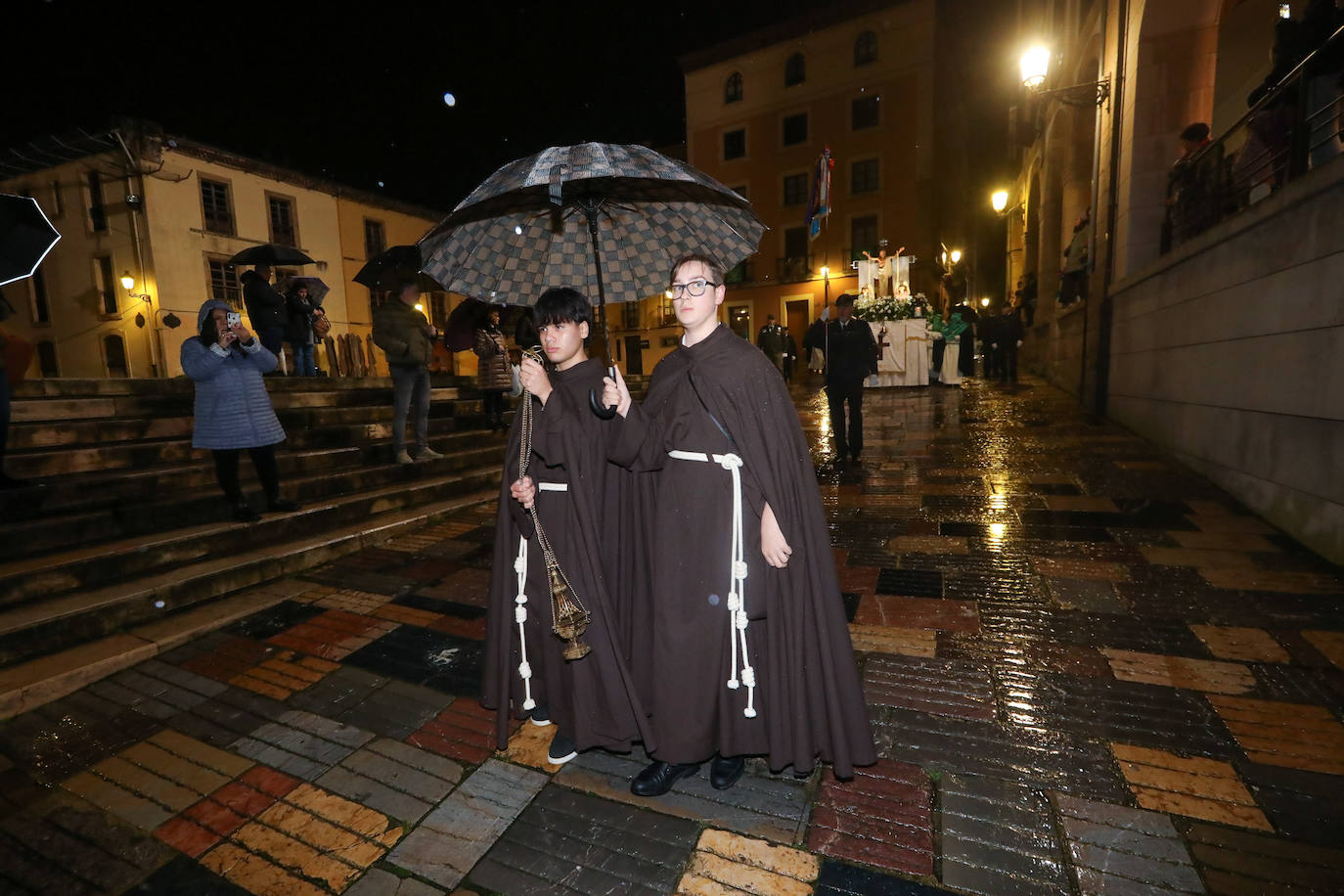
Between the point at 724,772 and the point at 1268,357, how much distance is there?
18.8ft

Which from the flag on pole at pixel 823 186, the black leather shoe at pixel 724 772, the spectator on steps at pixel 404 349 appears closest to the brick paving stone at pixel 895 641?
the black leather shoe at pixel 724 772

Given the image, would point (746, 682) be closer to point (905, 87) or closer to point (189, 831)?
point (189, 831)

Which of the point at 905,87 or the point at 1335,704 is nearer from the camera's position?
the point at 1335,704

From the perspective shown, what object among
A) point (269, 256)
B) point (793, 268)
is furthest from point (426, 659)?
point (793, 268)

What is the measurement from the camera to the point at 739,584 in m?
2.14

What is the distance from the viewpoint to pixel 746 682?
215 centimetres

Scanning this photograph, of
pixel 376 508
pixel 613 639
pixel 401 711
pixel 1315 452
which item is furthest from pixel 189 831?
pixel 1315 452

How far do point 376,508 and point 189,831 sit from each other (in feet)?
13.5

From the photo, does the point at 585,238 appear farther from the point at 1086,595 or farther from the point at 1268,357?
the point at 1268,357

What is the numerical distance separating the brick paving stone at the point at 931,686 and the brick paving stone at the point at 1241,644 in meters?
1.21

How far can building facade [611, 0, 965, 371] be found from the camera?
1140 inches

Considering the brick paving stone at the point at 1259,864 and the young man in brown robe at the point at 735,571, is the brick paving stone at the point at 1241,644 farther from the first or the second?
the young man in brown robe at the point at 735,571

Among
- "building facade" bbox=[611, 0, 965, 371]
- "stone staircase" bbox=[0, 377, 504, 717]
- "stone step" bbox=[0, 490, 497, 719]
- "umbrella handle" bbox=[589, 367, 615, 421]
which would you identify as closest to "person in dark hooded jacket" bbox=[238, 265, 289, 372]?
"stone staircase" bbox=[0, 377, 504, 717]

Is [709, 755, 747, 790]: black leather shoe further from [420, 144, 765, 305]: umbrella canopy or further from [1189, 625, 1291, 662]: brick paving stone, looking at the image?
[1189, 625, 1291, 662]: brick paving stone
